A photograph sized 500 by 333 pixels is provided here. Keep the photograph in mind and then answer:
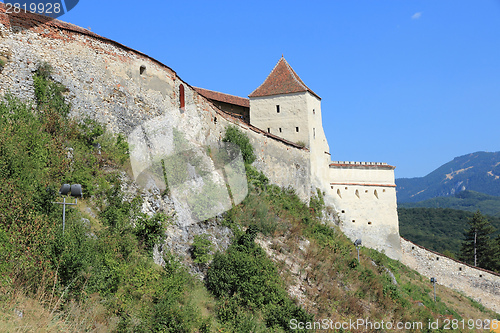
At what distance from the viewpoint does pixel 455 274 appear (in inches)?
1307

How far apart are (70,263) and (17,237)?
151cm

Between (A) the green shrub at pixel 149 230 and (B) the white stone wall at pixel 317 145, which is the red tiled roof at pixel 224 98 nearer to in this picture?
(B) the white stone wall at pixel 317 145

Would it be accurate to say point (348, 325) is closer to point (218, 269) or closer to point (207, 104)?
point (218, 269)

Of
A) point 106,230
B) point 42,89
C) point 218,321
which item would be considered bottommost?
point 218,321

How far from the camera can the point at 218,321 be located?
14633 mm

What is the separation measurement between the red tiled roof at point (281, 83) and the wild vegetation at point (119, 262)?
37.4 feet

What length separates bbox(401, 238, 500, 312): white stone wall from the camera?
32.8 m

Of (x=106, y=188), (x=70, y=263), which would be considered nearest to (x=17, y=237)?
(x=70, y=263)

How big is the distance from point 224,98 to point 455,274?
20093 mm

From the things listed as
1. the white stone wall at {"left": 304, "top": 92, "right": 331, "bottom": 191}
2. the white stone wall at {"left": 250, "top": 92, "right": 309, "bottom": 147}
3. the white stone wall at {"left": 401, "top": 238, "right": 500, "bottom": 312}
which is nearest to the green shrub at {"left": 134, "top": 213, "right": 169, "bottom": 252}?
the white stone wall at {"left": 304, "top": 92, "right": 331, "bottom": 191}

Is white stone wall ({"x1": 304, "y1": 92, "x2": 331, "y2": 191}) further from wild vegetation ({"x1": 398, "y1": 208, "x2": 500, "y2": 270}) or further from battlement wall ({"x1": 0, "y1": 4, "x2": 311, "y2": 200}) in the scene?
wild vegetation ({"x1": 398, "y1": 208, "x2": 500, "y2": 270})

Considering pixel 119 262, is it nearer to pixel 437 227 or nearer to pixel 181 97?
pixel 181 97

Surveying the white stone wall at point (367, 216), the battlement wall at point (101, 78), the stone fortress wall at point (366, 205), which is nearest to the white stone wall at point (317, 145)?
the stone fortress wall at point (366, 205)

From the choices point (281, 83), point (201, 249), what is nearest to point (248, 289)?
point (201, 249)
